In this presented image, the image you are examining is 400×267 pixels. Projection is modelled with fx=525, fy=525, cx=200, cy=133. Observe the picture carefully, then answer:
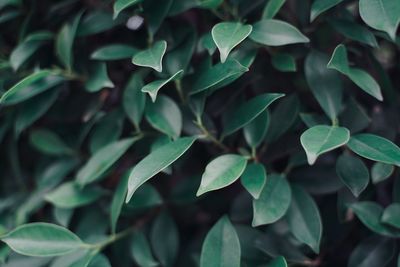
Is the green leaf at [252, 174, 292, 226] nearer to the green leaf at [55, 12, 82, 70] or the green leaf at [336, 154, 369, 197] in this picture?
the green leaf at [336, 154, 369, 197]

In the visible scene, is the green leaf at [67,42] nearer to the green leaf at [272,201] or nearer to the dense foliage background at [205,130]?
the dense foliage background at [205,130]

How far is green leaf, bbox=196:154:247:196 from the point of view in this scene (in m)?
0.69

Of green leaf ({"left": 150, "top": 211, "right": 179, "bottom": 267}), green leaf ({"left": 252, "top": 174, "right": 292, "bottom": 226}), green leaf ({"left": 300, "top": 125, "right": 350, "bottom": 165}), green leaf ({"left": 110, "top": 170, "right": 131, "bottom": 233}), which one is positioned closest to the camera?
green leaf ({"left": 300, "top": 125, "right": 350, "bottom": 165})

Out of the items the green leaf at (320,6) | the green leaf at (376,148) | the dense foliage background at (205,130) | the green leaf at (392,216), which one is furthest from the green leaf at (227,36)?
the green leaf at (392,216)

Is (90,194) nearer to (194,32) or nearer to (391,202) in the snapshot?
(194,32)

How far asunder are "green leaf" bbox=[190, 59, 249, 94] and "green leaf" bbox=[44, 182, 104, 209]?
0.93 feet

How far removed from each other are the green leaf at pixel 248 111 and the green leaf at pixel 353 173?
0.49 feet

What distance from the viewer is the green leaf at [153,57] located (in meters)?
0.72

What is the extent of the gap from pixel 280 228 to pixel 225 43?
1.23 feet

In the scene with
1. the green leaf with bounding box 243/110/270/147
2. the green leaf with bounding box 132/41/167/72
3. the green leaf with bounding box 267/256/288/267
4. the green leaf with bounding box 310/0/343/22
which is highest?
the green leaf with bounding box 132/41/167/72

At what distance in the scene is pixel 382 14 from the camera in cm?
69

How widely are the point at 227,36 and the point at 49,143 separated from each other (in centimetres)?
48

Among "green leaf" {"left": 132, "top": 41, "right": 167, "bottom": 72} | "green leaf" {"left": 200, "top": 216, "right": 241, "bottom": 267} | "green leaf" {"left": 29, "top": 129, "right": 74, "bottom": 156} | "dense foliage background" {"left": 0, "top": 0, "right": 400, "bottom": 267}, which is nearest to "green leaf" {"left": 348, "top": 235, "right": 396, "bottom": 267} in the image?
"dense foliage background" {"left": 0, "top": 0, "right": 400, "bottom": 267}

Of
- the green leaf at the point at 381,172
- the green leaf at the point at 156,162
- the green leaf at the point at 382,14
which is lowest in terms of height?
the green leaf at the point at 381,172
